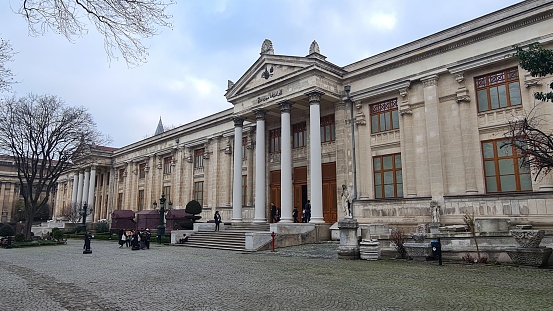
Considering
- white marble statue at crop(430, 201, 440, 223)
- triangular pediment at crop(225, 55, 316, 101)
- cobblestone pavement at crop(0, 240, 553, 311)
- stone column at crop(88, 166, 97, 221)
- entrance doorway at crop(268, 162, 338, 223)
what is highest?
triangular pediment at crop(225, 55, 316, 101)

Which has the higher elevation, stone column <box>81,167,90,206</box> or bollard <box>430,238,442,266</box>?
stone column <box>81,167,90,206</box>

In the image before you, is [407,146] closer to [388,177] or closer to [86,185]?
[388,177]

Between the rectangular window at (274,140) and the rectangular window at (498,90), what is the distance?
541 inches

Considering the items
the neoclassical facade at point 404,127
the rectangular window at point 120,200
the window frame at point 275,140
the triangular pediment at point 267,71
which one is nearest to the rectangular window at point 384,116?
the neoclassical facade at point 404,127

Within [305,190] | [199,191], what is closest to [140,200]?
[199,191]

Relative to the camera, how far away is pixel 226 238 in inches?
886

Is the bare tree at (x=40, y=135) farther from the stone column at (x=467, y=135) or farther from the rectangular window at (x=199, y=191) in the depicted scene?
the stone column at (x=467, y=135)

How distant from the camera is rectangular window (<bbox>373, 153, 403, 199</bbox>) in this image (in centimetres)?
2162

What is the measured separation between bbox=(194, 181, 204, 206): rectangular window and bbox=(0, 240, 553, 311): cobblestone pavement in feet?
70.9

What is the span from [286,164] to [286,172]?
51 centimetres

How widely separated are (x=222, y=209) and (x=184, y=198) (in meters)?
6.45

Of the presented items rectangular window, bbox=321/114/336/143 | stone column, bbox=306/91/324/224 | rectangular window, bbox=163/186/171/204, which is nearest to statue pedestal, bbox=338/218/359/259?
stone column, bbox=306/91/324/224

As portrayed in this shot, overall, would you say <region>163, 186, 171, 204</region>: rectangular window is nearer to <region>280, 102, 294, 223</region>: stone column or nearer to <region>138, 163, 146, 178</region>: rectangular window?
<region>138, 163, 146, 178</region>: rectangular window

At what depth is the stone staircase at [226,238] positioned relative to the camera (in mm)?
20925
